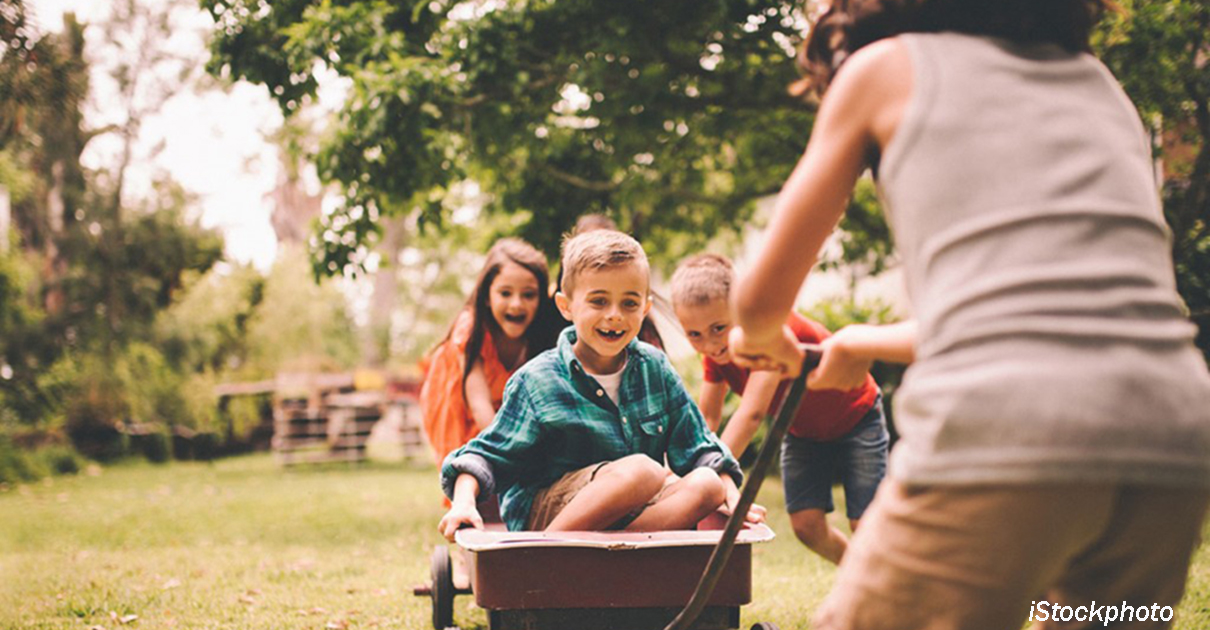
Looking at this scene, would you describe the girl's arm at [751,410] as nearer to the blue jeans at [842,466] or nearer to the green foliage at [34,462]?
the blue jeans at [842,466]

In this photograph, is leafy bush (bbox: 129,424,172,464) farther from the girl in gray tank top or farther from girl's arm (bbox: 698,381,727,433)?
the girl in gray tank top

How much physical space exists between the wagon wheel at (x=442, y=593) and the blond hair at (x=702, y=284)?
128 centimetres

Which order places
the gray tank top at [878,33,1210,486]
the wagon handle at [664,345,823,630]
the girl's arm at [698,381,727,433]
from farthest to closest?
the girl's arm at [698,381,727,433] < the wagon handle at [664,345,823,630] < the gray tank top at [878,33,1210,486]

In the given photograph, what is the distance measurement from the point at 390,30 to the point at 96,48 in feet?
42.0

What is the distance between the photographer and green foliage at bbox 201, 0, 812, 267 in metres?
7.16

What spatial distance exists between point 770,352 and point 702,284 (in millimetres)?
1989

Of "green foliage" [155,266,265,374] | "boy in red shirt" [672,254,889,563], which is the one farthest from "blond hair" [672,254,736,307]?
"green foliage" [155,266,265,374]

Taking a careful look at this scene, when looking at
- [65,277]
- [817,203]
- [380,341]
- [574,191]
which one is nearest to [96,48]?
[65,277]

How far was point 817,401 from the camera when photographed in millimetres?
4027

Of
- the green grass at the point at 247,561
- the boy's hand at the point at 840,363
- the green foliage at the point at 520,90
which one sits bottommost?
the green grass at the point at 247,561

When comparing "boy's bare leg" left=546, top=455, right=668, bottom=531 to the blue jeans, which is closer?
"boy's bare leg" left=546, top=455, right=668, bottom=531

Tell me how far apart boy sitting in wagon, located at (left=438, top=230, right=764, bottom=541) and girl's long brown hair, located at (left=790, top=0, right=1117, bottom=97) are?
1.64 metres

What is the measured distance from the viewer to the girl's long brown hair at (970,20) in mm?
1491

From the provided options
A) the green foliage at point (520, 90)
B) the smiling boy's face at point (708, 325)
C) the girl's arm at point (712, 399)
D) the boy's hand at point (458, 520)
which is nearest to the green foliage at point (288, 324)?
the green foliage at point (520, 90)
